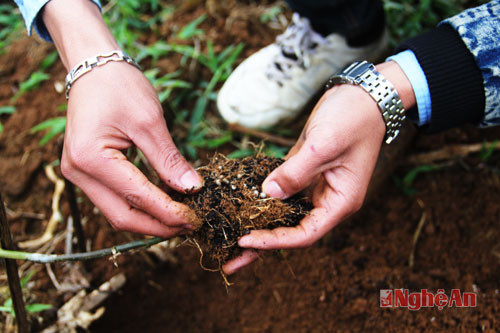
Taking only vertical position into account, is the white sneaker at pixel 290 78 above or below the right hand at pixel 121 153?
below

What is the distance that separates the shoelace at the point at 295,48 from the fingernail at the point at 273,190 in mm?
1014

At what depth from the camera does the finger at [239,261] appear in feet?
4.00

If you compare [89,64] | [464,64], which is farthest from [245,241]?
[464,64]

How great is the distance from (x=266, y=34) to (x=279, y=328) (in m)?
1.83

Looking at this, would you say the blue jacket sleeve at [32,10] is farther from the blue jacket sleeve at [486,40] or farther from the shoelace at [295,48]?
the blue jacket sleeve at [486,40]

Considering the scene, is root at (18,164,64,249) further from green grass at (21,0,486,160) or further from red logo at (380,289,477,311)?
red logo at (380,289,477,311)

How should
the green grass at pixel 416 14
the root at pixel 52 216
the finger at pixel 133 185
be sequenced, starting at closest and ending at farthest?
the finger at pixel 133 185, the root at pixel 52 216, the green grass at pixel 416 14

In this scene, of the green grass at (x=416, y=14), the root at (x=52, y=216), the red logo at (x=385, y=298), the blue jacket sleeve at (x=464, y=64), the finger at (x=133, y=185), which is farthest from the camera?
the green grass at (x=416, y=14)

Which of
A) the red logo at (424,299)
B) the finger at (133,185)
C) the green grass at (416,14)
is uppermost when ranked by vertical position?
the finger at (133,185)

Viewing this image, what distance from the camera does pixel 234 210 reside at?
1.21m

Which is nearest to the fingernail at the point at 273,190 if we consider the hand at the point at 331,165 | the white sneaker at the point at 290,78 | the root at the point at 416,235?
the hand at the point at 331,165

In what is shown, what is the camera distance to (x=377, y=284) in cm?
148

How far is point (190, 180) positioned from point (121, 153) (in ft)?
0.73

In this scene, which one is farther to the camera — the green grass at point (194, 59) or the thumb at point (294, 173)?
the green grass at point (194, 59)
